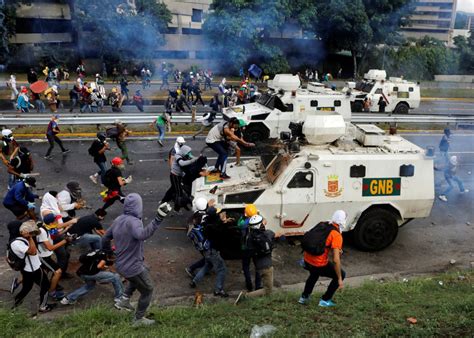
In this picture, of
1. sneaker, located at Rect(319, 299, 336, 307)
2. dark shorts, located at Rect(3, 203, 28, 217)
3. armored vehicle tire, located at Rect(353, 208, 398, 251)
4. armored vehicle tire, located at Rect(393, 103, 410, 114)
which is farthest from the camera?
armored vehicle tire, located at Rect(393, 103, 410, 114)

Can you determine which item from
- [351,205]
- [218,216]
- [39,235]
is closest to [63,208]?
[39,235]

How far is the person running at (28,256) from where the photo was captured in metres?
6.88

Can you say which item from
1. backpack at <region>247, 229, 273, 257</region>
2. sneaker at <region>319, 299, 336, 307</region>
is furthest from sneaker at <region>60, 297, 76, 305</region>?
sneaker at <region>319, 299, 336, 307</region>

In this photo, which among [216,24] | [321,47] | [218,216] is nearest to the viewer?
[218,216]

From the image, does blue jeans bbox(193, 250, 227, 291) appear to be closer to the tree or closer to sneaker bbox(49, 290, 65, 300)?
sneaker bbox(49, 290, 65, 300)

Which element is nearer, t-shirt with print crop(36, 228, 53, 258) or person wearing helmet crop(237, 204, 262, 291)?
t-shirt with print crop(36, 228, 53, 258)

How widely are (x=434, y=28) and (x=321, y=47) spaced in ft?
160

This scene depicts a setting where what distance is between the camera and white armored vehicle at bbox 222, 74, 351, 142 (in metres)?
17.0

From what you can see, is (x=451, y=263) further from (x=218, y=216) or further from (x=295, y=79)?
(x=295, y=79)

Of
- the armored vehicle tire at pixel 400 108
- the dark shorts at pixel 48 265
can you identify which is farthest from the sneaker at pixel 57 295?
the armored vehicle tire at pixel 400 108

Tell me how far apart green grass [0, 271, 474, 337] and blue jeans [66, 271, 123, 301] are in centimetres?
47

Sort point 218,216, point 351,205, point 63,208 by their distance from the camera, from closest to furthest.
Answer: point 218,216, point 63,208, point 351,205

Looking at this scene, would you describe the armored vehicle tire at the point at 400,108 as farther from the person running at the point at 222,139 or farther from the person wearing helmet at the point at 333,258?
the person wearing helmet at the point at 333,258

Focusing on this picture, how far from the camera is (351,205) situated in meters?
9.48
